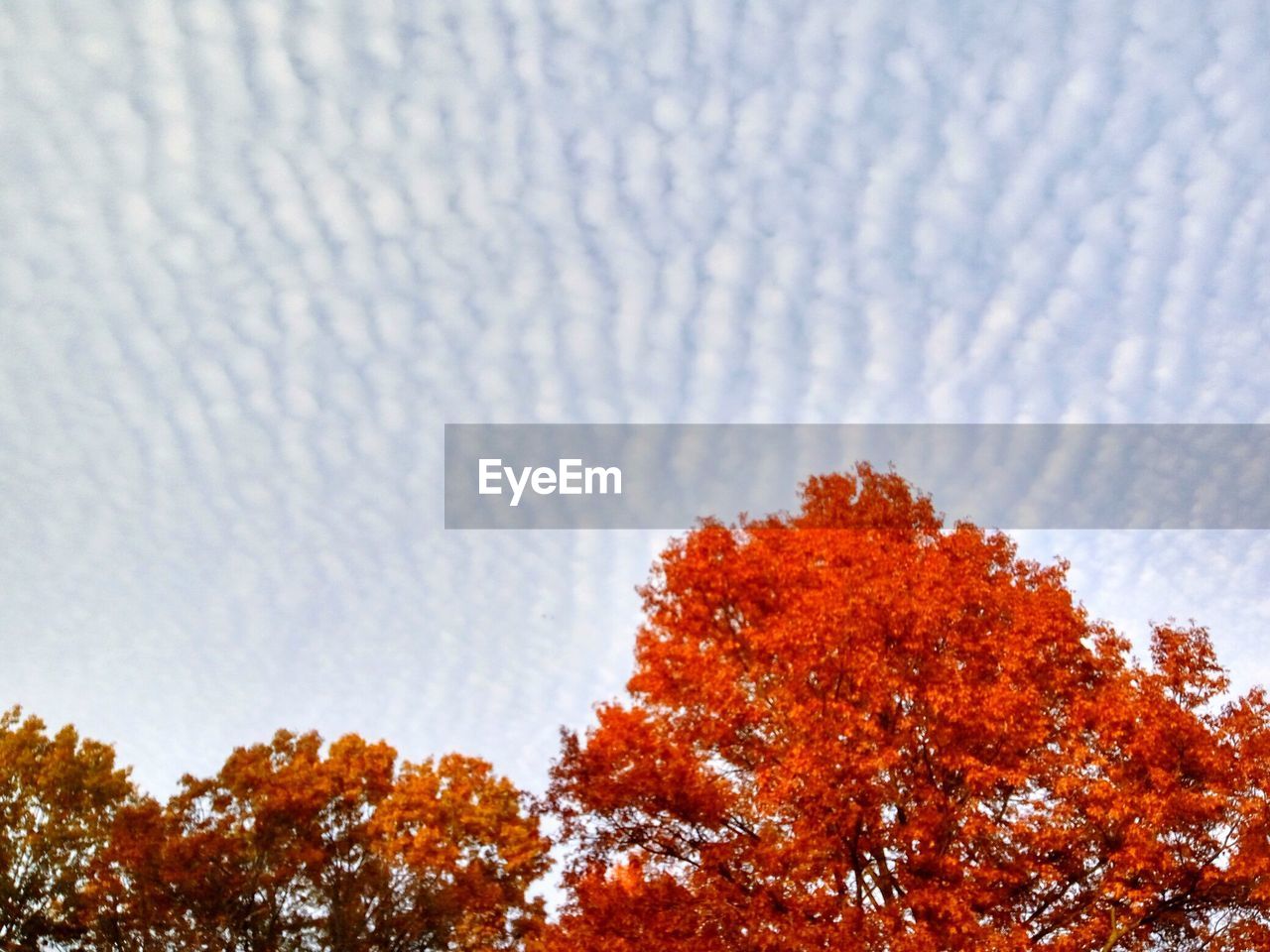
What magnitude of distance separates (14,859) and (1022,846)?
27.5 metres

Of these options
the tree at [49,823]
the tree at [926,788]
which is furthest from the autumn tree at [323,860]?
the tree at [926,788]

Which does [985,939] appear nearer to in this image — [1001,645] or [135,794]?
[1001,645]

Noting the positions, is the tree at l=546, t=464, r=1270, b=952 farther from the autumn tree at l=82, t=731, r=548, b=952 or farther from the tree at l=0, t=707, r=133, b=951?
the tree at l=0, t=707, r=133, b=951

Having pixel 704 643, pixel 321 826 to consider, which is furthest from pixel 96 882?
pixel 704 643

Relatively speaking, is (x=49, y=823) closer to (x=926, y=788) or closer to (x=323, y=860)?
(x=323, y=860)

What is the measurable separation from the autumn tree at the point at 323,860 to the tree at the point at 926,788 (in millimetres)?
14638

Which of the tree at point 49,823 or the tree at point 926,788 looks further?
the tree at point 49,823

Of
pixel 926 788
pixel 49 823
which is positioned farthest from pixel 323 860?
pixel 926 788

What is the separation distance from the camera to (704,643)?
1504 cm

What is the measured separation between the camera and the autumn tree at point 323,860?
24047mm

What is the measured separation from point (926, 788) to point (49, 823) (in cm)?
2631

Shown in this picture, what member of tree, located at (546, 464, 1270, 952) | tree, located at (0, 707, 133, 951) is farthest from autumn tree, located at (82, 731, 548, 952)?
tree, located at (546, 464, 1270, 952)

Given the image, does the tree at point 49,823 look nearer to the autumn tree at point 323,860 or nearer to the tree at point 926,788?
the autumn tree at point 323,860

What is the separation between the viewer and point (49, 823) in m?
27.4
